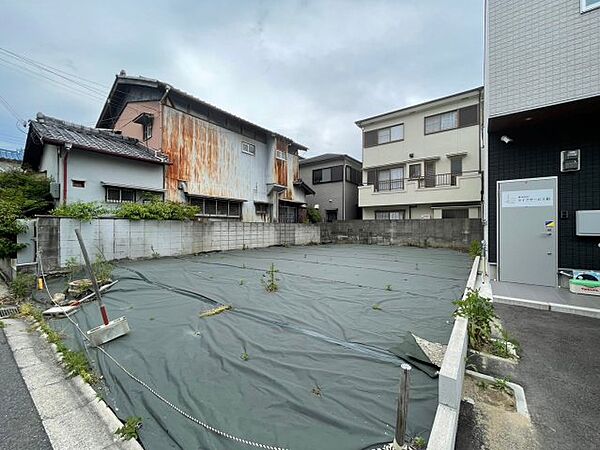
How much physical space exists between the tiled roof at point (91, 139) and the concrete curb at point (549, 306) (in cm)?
966

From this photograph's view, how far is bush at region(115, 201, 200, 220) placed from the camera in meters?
7.05

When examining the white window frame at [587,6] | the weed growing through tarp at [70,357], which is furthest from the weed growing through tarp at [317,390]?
the white window frame at [587,6]

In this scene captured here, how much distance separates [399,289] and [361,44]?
25.2 ft

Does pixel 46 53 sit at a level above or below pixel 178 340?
above

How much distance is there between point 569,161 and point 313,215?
1153cm

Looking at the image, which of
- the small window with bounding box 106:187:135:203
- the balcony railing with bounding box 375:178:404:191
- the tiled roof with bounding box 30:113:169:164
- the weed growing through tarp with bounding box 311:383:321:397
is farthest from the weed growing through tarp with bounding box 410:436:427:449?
the balcony railing with bounding box 375:178:404:191

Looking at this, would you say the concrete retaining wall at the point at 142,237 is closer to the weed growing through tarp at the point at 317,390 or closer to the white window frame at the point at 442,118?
the weed growing through tarp at the point at 317,390

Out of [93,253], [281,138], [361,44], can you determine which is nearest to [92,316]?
[93,253]

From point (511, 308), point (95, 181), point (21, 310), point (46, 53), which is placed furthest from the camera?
point (46, 53)

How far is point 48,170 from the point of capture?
8.14 m

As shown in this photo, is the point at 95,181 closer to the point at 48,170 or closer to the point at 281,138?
the point at 48,170

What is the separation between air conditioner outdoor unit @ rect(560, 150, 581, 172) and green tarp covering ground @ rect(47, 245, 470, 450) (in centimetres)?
257

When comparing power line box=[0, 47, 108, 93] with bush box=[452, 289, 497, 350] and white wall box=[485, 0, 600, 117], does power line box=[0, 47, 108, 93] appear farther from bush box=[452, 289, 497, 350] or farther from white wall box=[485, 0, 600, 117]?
bush box=[452, 289, 497, 350]

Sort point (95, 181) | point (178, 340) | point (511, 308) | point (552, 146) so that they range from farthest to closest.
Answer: point (95, 181) < point (552, 146) < point (511, 308) < point (178, 340)
